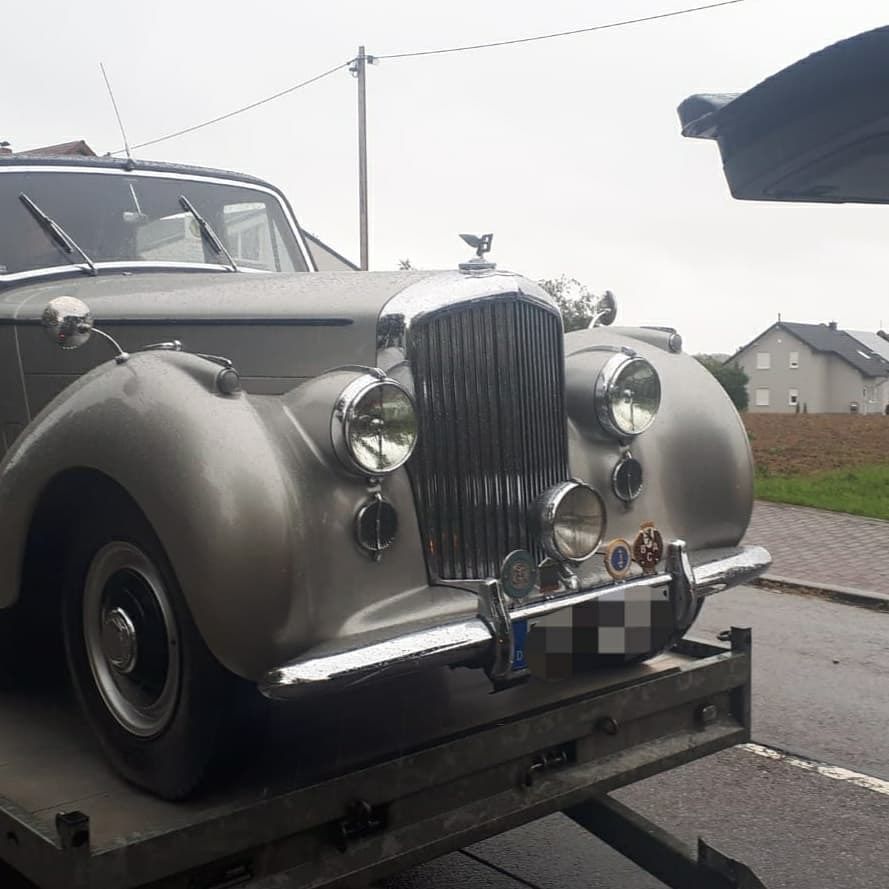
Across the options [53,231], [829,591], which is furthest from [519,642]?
[829,591]

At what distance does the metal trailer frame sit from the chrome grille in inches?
19.5

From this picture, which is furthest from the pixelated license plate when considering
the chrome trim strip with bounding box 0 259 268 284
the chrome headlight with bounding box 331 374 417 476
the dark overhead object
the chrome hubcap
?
the chrome trim strip with bounding box 0 259 268 284

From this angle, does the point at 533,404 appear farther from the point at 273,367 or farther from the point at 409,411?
the point at 273,367

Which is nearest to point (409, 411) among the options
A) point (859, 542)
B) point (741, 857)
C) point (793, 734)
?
point (741, 857)

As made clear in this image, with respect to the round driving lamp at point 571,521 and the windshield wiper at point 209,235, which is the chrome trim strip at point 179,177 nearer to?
the windshield wiper at point 209,235

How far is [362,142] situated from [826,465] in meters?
9.97

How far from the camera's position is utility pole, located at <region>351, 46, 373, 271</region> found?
20812 millimetres

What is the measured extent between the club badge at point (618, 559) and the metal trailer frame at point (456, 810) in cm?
32

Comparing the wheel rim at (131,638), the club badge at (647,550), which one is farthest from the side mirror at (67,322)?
the club badge at (647,550)

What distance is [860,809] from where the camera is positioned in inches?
166

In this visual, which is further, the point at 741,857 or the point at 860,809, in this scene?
the point at 860,809

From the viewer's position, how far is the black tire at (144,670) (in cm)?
279

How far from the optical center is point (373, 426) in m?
2.91

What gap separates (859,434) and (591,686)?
2300 centimetres
